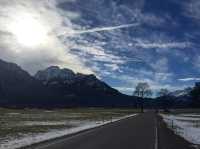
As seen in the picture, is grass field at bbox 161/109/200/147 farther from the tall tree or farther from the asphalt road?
the tall tree

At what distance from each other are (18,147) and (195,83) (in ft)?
595

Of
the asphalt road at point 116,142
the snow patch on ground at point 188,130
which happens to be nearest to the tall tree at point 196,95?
the snow patch on ground at point 188,130

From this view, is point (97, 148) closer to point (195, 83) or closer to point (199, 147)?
point (199, 147)

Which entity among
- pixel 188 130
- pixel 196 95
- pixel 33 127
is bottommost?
pixel 33 127

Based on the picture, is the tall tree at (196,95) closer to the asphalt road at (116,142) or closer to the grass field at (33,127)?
the grass field at (33,127)

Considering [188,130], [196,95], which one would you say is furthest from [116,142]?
[196,95]

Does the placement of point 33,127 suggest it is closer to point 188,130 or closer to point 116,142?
point 188,130

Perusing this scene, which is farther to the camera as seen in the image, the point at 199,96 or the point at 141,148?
the point at 199,96

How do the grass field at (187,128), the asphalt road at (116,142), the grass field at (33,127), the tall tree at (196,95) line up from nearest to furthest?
the asphalt road at (116,142) → the grass field at (33,127) → the grass field at (187,128) → the tall tree at (196,95)

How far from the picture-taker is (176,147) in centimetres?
1892

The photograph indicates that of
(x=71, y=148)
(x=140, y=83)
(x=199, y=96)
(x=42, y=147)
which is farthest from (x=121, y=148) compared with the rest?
(x=199, y=96)

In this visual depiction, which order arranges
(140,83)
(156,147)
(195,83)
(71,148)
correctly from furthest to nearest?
(195,83) → (140,83) → (156,147) → (71,148)

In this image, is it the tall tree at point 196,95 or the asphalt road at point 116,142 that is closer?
the asphalt road at point 116,142

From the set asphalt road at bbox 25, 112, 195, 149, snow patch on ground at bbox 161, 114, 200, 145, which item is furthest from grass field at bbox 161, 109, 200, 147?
asphalt road at bbox 25, 112, 195, 149
